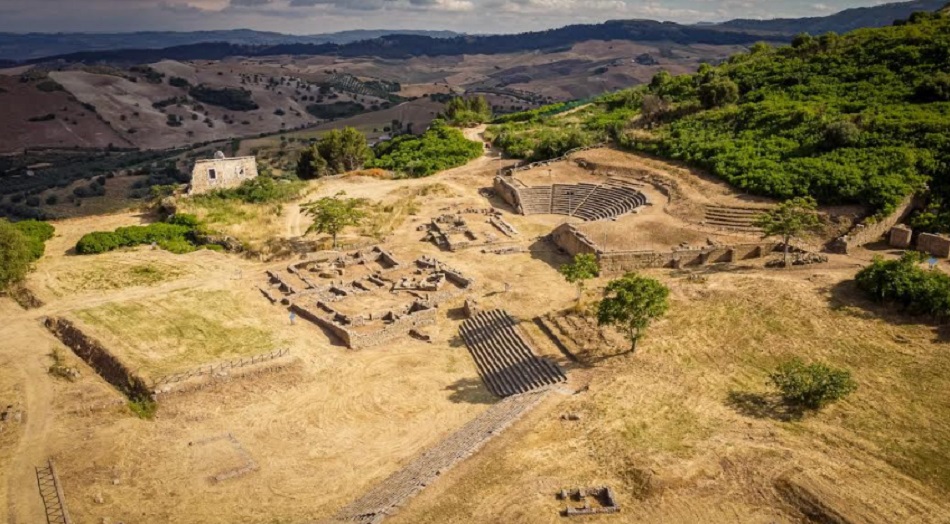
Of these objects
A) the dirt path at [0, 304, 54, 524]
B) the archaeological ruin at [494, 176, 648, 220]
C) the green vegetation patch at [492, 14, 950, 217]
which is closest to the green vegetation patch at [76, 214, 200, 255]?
the dirt path at [0, 304, 54, 524]

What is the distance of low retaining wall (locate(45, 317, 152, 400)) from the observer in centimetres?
2662

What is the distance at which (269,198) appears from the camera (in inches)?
2096

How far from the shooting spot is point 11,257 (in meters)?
35.3

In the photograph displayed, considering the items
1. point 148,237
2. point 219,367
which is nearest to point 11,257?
point 148,237

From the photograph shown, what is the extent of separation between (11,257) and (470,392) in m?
26.9

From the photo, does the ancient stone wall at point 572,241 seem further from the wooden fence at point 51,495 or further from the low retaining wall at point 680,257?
the wooden fence at point 51,495

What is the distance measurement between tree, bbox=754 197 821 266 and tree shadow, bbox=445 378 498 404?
18057 millimetres

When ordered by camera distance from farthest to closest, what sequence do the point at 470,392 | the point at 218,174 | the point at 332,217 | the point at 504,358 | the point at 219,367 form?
the point at 218,174 < the point at 332,217 < the point at 504,358 < the point at 219,367 < the point at 470,392

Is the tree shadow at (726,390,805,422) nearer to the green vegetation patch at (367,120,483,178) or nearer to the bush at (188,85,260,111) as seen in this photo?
the green vegetation patch at (367,120,483,178)

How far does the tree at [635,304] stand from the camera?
87.0 ft

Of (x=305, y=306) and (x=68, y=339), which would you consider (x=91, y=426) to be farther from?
(x=305, y=306)

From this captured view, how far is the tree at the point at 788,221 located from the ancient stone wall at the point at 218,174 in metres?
42.9

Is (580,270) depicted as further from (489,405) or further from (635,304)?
(489,405)

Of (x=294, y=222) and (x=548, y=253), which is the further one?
(x=294, y=222)
